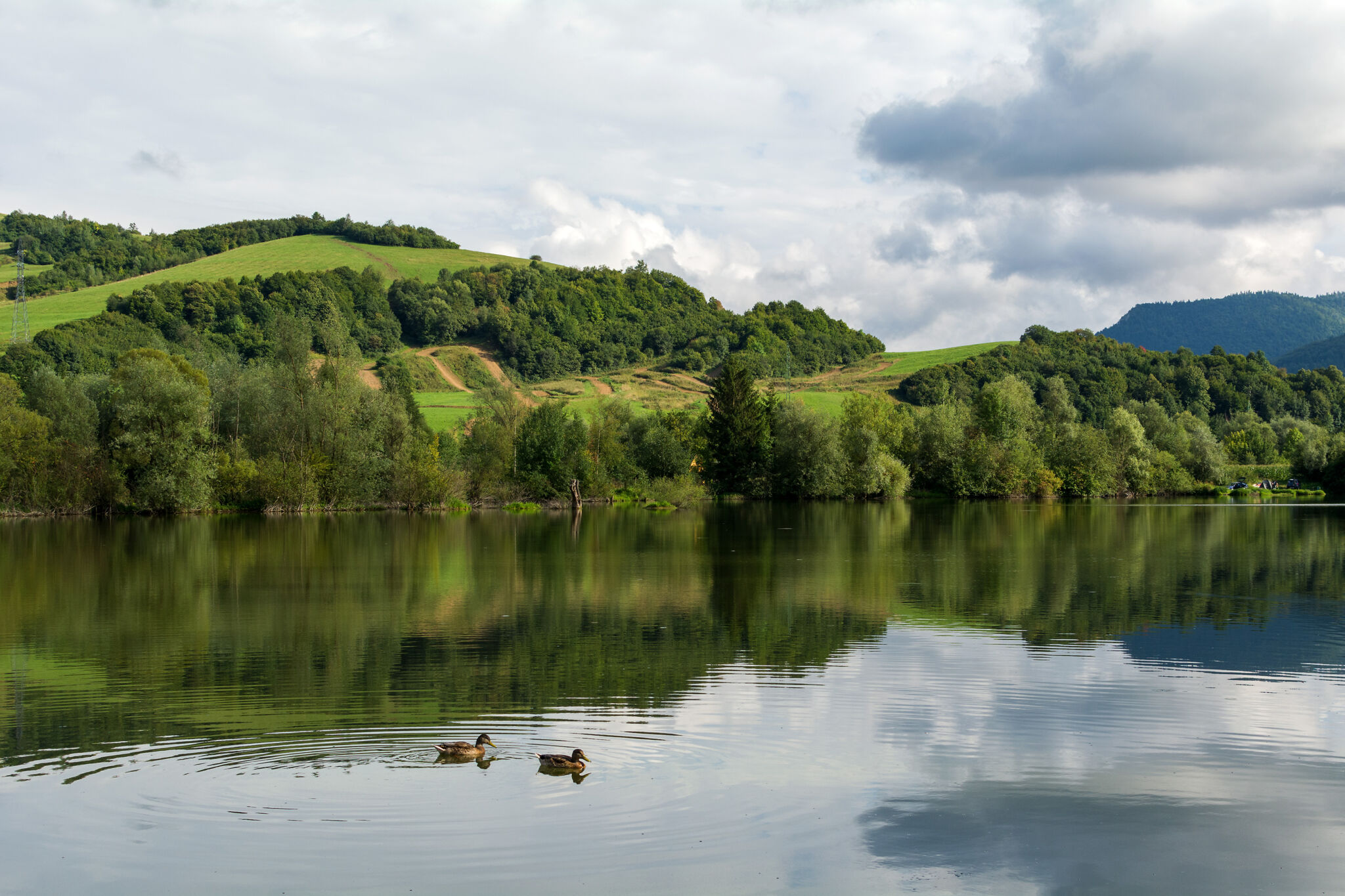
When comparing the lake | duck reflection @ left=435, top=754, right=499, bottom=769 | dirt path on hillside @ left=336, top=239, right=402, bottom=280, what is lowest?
the lake

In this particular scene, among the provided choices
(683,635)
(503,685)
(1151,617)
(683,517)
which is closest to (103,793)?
(503,685)

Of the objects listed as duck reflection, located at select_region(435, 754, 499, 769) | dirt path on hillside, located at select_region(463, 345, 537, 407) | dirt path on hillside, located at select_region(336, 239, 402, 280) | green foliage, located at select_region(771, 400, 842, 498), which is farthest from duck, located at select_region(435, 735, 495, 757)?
dirt path on hillside, located at select_region(336, 239, 402, 280)

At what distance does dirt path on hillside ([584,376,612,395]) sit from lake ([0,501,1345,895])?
99.5m

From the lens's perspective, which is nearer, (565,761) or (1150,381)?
(565,761)

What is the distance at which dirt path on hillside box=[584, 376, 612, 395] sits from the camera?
410 feet

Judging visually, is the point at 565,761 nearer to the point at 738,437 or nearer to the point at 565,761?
the point at 565,761

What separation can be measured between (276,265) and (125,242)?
2521 centimetres

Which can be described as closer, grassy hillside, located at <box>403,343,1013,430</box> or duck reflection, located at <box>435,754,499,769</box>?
duck reflection, located at <box>435,754,499,769</box>

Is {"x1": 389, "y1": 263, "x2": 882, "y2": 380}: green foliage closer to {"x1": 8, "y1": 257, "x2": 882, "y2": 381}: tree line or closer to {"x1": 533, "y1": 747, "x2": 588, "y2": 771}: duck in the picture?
{"x1": 8, "y1": 257, "x2": 882, "y2": 381}: tree line

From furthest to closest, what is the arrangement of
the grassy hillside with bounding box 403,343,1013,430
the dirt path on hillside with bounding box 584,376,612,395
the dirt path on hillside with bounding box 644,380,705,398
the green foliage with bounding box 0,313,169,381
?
the dirt path on hillside with bounding box 644,380,705,398 < the dirt path on hillside with bounding box 584,376,612,395 < the grassy hillside with bounding box 403,343,1013,430 < the green foliage with bounding box 0,313,169,381

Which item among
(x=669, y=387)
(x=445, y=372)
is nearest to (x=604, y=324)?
(x=669, y=387)

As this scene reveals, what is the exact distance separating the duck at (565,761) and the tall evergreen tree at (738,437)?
77230mm

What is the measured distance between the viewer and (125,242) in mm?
141125

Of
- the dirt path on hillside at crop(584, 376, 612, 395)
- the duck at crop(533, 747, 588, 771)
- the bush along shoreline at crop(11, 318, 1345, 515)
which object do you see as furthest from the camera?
the dirt path on hillside at crop(584, 376, 612, 395)
